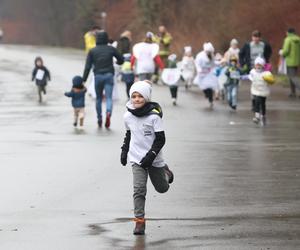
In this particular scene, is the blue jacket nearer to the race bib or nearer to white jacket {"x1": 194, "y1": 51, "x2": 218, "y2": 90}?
white jacket {"x1": 194, "y1": 51, "x2": 218, "y2": 90}

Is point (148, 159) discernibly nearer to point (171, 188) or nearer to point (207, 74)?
point (171, 188)

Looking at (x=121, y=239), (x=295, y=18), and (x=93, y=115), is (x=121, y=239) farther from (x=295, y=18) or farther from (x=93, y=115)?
(x=295, y=18)

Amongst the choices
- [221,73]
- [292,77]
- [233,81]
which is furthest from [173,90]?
[292,77]

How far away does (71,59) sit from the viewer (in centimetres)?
4612

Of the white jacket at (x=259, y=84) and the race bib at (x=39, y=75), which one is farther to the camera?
the race bib at (x=39, y=75)

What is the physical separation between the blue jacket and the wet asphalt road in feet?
1.50

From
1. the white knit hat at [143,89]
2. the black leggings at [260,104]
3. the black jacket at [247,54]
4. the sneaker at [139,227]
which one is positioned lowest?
the sneaker at [139,227]

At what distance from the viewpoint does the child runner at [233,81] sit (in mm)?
25219

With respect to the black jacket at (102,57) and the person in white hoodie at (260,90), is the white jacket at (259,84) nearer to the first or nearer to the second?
the person in white hoodie at (260,90)

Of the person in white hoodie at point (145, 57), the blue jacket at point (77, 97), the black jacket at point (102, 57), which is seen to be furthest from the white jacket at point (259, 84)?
the person in white hoodie at point (145, 57)

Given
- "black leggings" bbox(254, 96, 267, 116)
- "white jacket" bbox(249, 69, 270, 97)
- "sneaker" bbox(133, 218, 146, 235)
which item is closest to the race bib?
"white jacket" bbox(249, 69, 270, 97)

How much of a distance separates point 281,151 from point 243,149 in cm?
61

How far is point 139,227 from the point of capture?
10.1m

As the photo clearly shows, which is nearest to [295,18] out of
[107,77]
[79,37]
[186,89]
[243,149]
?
[186,89]
